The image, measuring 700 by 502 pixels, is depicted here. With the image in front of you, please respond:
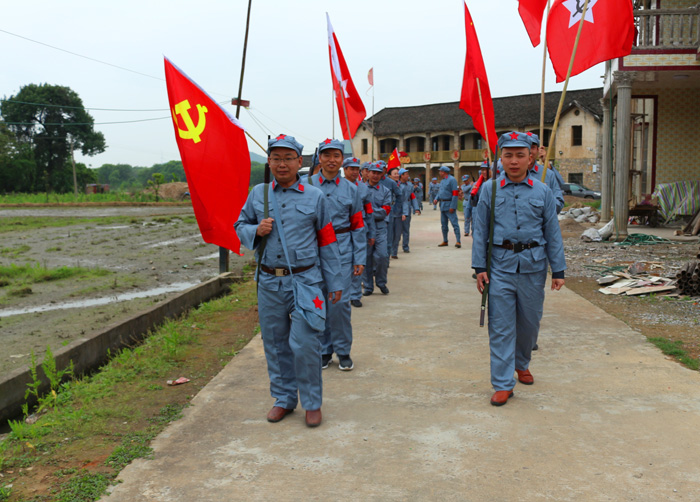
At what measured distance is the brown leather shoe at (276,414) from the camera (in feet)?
13.8

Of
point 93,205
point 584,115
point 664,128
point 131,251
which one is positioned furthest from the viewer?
point 584,115

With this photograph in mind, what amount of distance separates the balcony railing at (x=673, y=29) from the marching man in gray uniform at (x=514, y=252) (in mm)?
11004

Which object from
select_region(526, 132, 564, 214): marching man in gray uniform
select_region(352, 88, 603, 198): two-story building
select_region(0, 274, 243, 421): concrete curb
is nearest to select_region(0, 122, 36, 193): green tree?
select_region(352, 88, 603, 198): two-story building

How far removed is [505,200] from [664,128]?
49.4ft

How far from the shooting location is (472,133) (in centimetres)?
5447

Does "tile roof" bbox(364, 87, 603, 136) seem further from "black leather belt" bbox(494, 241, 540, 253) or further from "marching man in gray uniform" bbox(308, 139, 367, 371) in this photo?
"black leather belt" bbox(494, 241, 540, 253)

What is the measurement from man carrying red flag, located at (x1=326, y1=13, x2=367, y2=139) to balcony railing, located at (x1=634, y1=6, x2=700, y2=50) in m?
Result: 7.73

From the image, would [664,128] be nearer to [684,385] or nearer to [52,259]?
[684,385]

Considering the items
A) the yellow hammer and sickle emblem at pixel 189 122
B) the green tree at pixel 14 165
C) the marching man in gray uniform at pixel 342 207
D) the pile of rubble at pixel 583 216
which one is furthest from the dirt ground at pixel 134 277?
the green tree at pixel 14 165

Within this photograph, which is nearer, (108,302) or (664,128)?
(108,302)

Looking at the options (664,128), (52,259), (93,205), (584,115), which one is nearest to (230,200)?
(52,259)

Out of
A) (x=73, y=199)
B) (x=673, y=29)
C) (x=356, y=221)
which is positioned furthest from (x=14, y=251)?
(x=73, y=199)

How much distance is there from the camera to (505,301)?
4.53 m

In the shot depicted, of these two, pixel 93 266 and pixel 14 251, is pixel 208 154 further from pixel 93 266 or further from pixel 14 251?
pixel 14 251
